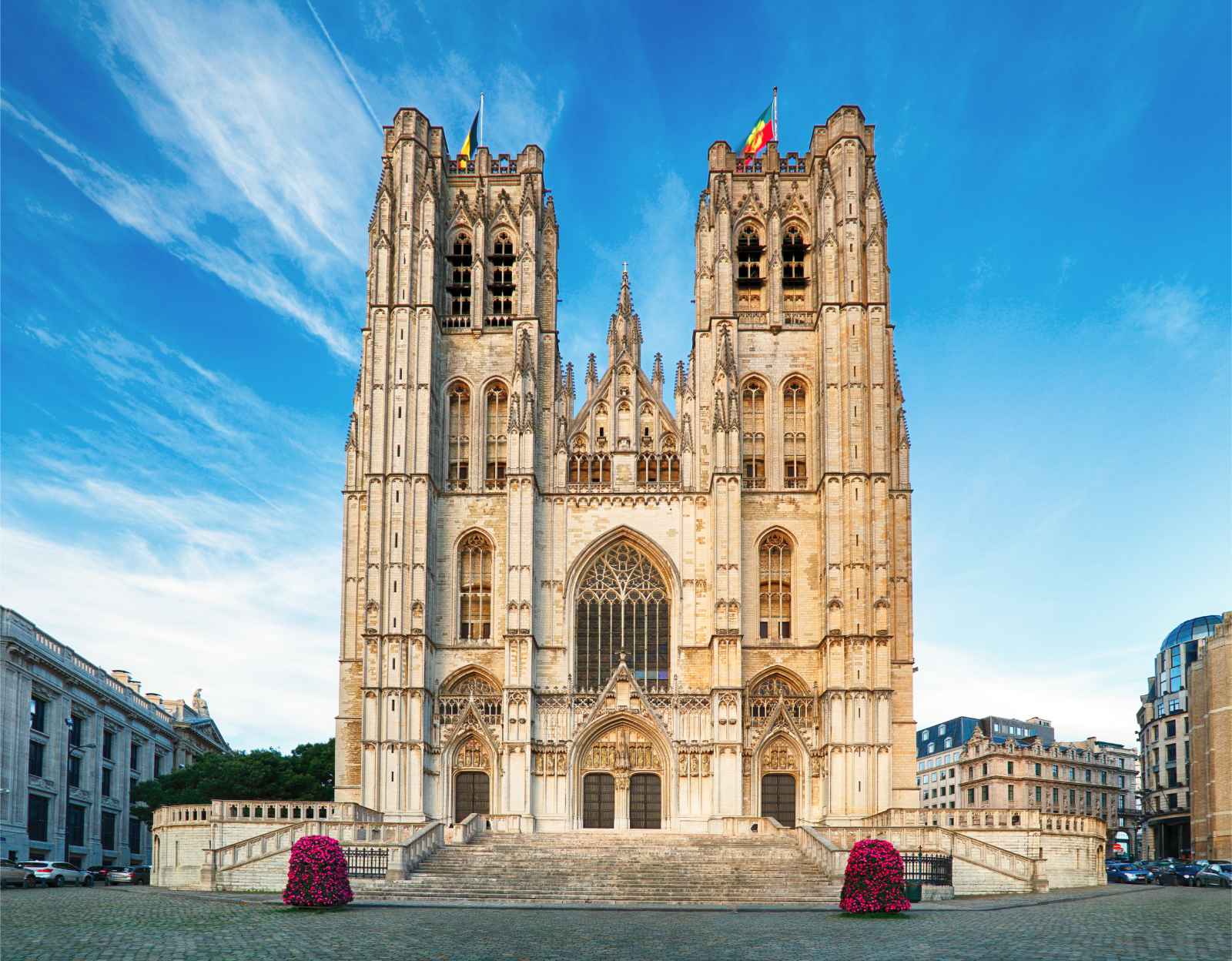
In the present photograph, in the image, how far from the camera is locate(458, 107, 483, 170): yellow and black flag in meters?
59.8

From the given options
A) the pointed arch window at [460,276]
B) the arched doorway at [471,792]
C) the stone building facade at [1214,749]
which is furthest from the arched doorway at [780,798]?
the stone building facade at [1214,749]

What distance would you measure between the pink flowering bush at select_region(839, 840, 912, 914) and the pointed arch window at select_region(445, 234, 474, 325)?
3549cm

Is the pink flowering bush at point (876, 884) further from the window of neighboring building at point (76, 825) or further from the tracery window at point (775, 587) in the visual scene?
the window of neighboring building at point (76, 825)

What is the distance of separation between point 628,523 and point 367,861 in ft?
69.4

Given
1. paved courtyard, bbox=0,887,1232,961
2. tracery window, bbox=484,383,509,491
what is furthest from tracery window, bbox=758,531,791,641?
paved courtyard, bbox=0,887,1232,961

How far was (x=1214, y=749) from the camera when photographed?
236 feet

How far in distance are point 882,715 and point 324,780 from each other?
91.1 ft

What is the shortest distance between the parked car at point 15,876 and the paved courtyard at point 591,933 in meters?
11.6

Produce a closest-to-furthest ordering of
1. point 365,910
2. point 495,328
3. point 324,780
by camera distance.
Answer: point 365,910 < point 495,328 < point 324,780

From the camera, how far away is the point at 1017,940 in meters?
21.1

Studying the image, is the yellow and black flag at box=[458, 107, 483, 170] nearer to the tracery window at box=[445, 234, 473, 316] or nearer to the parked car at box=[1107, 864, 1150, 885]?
the tracery window at box=[445, 234, 473, 316]

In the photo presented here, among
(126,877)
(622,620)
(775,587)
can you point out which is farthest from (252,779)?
(775,587)

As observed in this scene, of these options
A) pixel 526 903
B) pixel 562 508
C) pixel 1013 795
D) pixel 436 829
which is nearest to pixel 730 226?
pixel 562 508

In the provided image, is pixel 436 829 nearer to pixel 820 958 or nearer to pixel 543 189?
pixel 820 958
